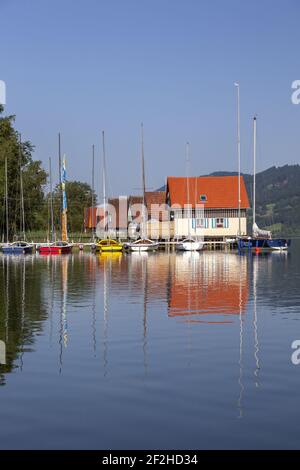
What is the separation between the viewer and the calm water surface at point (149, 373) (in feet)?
38.5

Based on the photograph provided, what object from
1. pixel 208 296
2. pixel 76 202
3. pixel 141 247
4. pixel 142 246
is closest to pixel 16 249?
pixel 141 247

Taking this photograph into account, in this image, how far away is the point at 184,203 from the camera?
114 metres

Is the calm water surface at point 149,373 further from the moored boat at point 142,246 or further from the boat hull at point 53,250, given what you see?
the moored boat at point 142,246

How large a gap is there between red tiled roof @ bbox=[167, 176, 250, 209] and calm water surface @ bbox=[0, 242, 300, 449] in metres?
80.7

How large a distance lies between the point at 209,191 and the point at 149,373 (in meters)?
100.0

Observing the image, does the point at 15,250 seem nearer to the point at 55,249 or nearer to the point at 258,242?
the point at 55,249

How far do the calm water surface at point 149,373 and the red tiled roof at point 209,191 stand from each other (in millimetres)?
80746

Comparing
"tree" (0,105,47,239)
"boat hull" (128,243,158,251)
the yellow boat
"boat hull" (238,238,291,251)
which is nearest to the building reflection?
the yellow boat

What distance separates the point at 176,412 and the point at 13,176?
97.6 meters

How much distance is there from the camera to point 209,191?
11519 cm

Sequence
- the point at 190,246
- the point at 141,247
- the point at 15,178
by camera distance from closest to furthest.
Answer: the point at 141,247, the point at 190,246, the point at 15,178
